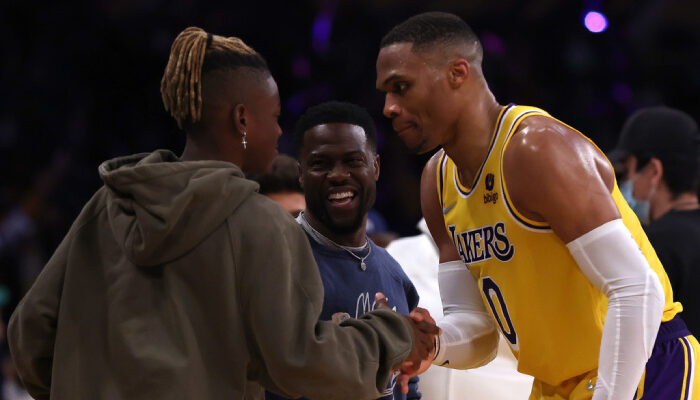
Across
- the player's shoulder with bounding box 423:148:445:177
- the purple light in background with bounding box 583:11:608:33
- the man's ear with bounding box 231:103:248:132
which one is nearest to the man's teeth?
the player's shoulder with bounding box 423:148:445:177

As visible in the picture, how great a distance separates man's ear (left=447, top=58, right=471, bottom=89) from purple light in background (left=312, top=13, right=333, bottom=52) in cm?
514

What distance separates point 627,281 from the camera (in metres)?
2.05

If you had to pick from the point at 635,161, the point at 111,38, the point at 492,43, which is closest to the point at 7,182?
the point at 111,38

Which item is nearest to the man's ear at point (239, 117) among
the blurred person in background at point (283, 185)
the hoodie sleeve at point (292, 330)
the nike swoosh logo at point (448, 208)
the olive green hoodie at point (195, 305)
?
the olive green hoodie at point (195, 305)

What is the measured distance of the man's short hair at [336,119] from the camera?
9.40 feet

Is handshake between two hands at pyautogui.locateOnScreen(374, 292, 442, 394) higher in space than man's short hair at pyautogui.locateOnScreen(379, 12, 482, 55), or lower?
lower

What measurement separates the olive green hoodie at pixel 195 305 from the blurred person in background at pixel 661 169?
6.62ft

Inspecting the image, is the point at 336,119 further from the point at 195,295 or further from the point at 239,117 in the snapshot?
the point at 195,295

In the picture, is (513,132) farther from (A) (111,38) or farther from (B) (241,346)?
(A) (111,38)

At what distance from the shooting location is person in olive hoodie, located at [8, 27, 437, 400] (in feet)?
5.99

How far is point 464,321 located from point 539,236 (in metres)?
0.61

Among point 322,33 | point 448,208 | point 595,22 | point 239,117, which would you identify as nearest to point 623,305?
point 448,208

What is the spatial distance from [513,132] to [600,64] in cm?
580

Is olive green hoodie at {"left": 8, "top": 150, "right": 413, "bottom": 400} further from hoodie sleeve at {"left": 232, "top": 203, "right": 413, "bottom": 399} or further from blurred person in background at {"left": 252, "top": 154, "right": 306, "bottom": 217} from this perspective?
blurred person in background at {"left": 252, "top": 154, "right": 306, "bottom": 217}
